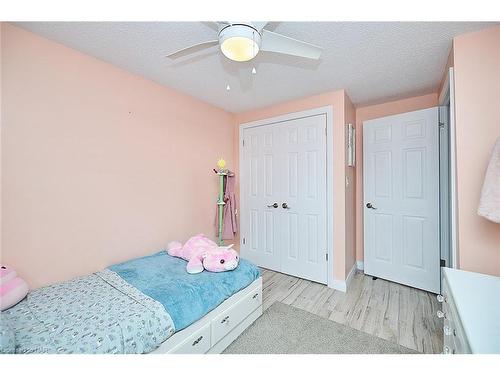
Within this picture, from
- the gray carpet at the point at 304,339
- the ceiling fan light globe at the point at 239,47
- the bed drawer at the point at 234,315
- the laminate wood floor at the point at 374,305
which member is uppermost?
the ceiling fan light globe at the point at 239,47

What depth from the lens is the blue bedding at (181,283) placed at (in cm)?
133

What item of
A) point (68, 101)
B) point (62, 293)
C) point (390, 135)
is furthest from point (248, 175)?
point (62, 293)

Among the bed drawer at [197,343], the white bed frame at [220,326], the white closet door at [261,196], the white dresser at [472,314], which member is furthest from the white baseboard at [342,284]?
the bed drawer at [197,343]


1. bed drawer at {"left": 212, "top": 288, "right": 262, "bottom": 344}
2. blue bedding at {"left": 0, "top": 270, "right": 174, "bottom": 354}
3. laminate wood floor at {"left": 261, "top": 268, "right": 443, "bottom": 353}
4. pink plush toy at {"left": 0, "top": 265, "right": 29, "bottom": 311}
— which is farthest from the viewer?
laminate wood floor at {"left": 261, "top": 268, "right": 443, "bottom": 353}

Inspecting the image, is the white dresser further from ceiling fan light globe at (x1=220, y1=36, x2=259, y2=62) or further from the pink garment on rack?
the pink garment on rack

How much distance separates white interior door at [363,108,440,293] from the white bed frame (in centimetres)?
175

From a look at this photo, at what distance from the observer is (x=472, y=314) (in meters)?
0.84

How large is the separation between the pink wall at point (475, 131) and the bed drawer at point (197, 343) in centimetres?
180

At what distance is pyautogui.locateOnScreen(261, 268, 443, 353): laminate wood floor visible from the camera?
1.68 m

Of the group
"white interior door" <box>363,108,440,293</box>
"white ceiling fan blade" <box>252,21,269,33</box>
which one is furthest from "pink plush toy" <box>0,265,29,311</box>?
"white interior door" <box>363,108,440,293</box>

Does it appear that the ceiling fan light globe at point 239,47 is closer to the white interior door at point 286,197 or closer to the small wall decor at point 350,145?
the white interior door at point 286,197

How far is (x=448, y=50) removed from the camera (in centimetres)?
164

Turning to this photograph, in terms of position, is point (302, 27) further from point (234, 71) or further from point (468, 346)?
point (468, 346)

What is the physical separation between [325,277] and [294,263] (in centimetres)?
40
